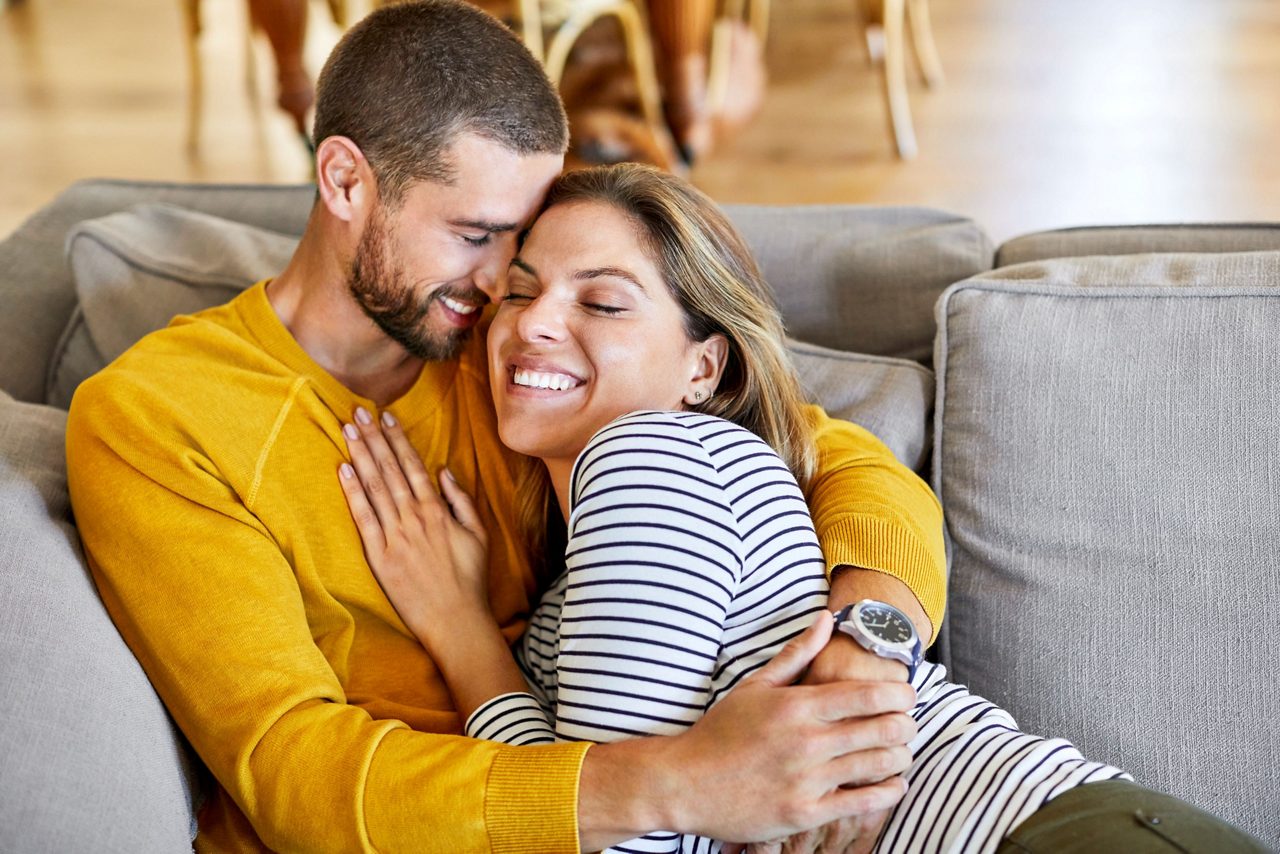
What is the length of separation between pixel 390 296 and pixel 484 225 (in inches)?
6.0

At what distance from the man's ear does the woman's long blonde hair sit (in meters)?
0.24

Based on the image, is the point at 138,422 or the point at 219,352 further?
the point at 219,352

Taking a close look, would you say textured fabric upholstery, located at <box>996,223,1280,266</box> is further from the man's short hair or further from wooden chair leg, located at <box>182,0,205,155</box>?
wooden chair leg, located at <box>182,0,205,155</box>

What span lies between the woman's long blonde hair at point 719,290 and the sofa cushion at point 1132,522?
9.9 inches

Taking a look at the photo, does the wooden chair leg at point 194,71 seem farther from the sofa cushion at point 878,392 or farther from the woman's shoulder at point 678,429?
the woman's shoulder at point 678,429

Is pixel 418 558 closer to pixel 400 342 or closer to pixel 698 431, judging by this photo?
pixel 400 342

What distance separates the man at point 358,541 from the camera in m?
1.09

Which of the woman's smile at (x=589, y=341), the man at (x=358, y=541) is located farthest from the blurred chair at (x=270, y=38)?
the woman's smile at (x=589, y=341)

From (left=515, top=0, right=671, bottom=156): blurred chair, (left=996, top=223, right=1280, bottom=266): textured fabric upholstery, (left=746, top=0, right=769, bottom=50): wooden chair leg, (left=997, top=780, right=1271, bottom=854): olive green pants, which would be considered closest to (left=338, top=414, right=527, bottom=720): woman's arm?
(left=997, top=780, right=1271, bottom=854): olive green pants

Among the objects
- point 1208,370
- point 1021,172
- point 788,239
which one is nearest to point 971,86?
point 1021,172

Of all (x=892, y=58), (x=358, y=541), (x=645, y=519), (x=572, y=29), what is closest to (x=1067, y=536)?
(x=645, y=519)

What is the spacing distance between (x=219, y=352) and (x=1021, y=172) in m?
3.05

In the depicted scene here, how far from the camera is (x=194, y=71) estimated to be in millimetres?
4102

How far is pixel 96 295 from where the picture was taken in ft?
5.73
